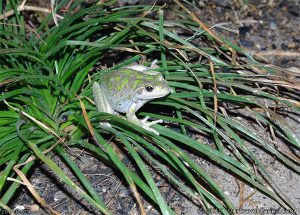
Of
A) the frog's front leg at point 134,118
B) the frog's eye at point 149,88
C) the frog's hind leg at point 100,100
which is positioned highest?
the frog's eye at point 149,88

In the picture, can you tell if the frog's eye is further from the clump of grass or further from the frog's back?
the clump of grass

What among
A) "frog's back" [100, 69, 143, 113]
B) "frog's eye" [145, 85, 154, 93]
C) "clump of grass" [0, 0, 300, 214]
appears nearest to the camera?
→ "clump of grass" [0, 0, 300, 214]

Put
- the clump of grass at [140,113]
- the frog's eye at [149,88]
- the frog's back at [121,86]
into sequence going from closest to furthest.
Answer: the clump of grass at [140,113], the frog's eye at [149,88], the frog's back at [121,86]

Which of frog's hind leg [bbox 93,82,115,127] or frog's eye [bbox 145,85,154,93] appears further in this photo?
frog's hind leg [bbox 93,82,115,127]

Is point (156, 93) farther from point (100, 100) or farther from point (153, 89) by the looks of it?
point (100, 100)

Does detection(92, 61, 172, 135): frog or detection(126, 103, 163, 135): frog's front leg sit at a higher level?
detection(92, 61, 172, 135): frog

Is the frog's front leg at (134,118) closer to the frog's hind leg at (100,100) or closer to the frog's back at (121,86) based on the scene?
the frog's back at (121,86)

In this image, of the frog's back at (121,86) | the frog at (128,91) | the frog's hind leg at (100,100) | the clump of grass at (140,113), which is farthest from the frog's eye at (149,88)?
the frog's hind leg at (100,100)

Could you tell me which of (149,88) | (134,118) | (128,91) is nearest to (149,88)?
(149,88)

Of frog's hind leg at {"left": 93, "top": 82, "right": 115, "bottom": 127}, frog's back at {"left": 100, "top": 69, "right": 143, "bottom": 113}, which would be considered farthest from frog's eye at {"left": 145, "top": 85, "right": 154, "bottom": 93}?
frog's hind leg at {"left": 93, "top": 82, "right": 115, "bottom": 127}
